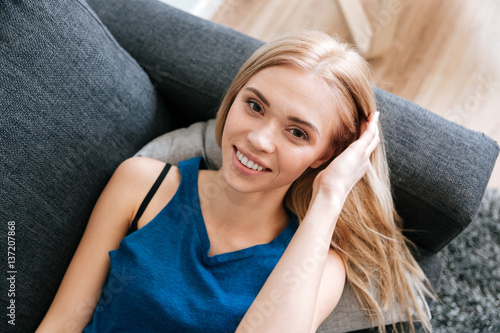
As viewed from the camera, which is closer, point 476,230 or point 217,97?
point 217,97

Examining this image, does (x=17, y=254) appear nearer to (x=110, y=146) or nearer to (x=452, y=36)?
(x=110, y=146)

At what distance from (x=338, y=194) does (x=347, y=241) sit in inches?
11.4

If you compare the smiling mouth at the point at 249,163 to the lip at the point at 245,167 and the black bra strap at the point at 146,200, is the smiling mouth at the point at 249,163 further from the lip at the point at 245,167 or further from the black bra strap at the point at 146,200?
the black bra strap at the point at 146,200

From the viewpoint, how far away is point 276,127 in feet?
3.30

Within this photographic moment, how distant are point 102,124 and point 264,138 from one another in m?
0.53

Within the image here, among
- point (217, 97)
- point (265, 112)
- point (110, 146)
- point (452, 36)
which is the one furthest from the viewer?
point (452, 36)

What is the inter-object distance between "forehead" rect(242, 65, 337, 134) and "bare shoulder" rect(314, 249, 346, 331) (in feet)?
1.37

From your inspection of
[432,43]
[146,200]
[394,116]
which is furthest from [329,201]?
[432,43]

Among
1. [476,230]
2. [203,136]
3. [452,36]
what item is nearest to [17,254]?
[203,136]

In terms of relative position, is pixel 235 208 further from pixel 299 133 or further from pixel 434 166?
pixel 434 166

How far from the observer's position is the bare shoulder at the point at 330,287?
Result: 42.9 inches

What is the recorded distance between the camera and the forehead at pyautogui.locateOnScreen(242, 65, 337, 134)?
99cm

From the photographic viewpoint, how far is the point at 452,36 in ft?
7.16

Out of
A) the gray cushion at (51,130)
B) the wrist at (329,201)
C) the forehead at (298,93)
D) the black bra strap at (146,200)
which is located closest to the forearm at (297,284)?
the wrist at (329,201)
